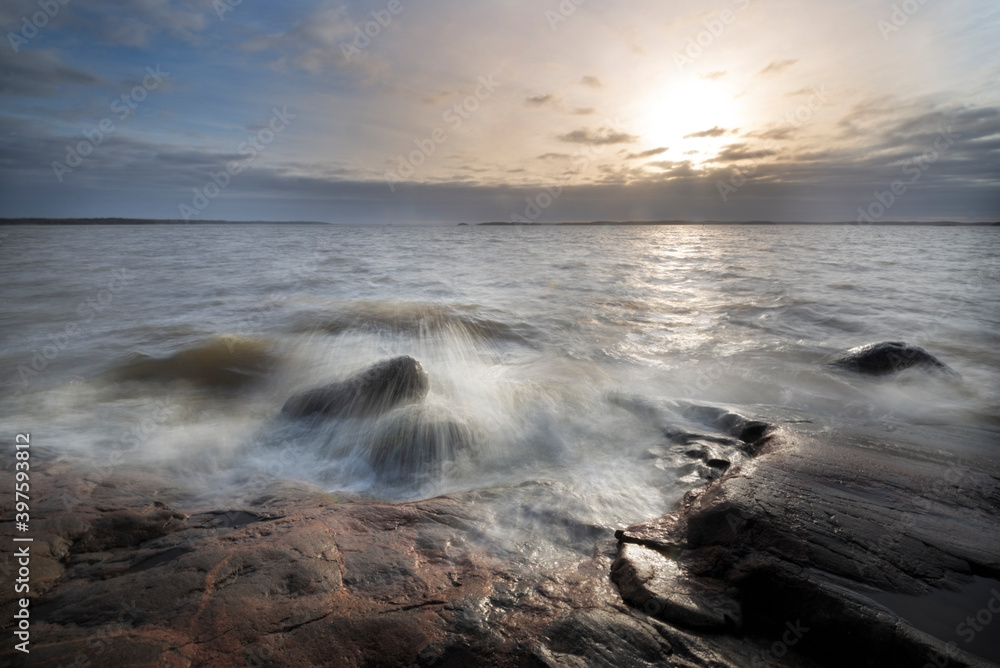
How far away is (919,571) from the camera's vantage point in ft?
8.81

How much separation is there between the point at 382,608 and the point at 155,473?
3.39 metres

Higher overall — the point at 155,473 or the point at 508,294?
the point at 508,294

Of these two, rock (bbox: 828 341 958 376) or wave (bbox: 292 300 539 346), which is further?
wave (bbox: 292 300 539 346)

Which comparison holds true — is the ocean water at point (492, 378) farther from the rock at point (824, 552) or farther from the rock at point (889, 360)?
the rock at point (824, 552)

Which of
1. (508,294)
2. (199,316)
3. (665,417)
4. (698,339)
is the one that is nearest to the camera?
(665,417)

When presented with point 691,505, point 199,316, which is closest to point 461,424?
point 691,505

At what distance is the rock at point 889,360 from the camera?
733 cm

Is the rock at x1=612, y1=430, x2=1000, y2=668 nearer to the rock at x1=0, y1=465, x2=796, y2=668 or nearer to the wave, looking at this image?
the rock at x1=0, y1=465, x2=796, y2=668

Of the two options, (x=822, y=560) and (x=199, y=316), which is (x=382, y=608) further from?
(x=199, y=316)

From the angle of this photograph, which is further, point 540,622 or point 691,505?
point 691,505

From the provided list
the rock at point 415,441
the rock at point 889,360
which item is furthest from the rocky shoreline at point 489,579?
the rock at point 889,360

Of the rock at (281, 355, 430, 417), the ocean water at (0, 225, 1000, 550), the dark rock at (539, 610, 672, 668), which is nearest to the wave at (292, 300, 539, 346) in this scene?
the ocean water at (0, 225, 1000, 550)

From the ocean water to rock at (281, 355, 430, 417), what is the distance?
0.23 meters

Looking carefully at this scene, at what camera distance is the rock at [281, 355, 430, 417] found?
19.0 ft
